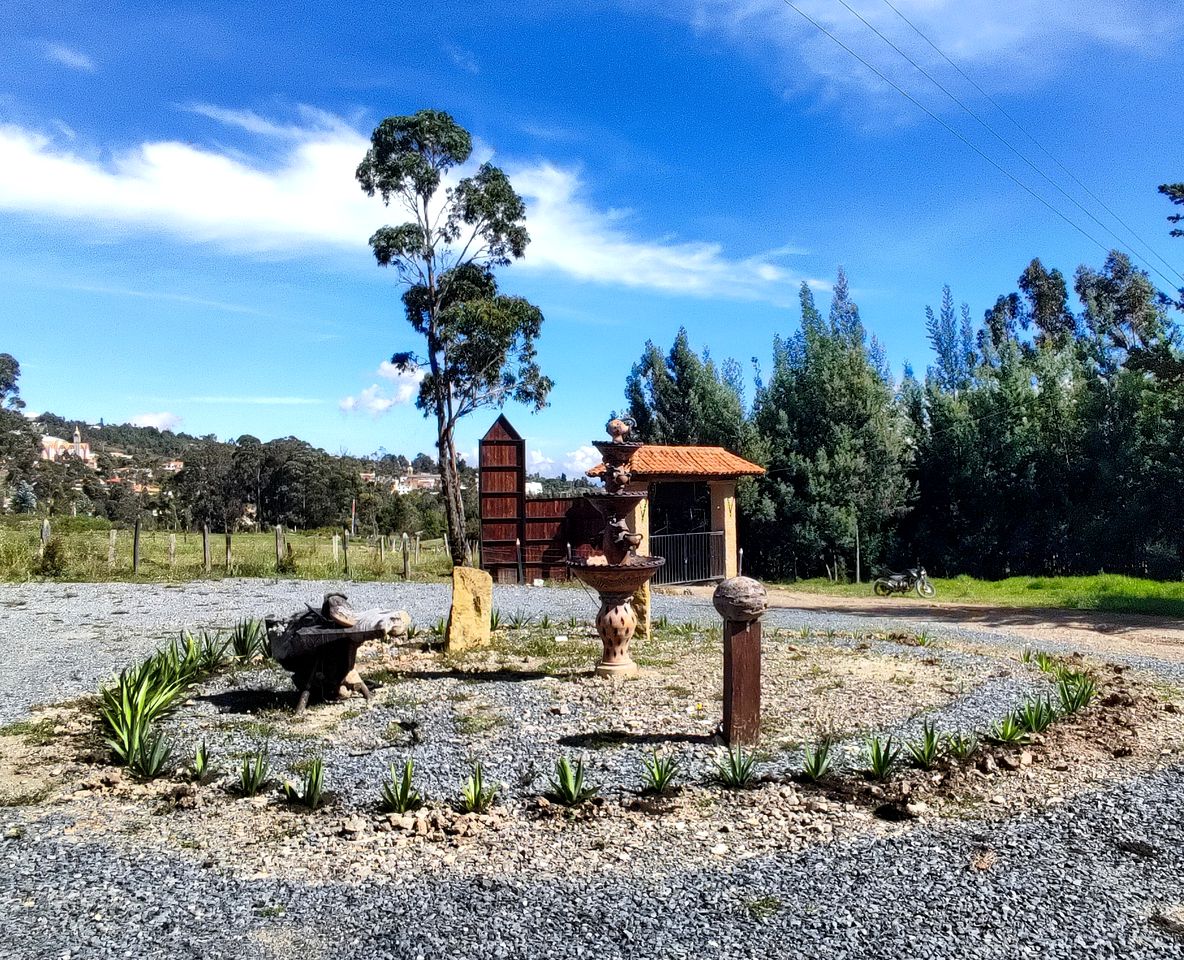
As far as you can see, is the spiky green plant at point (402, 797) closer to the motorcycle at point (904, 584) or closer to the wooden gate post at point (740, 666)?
the wooden gate post at point (740, 666)

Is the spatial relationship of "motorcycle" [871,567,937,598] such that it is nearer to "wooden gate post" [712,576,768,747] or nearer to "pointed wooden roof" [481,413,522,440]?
"pointed wooden roof" [481,413,522,440]

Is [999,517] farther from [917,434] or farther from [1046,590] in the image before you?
[1046,590]

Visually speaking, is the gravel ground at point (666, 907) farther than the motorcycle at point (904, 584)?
No

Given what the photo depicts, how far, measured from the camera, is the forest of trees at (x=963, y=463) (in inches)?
749

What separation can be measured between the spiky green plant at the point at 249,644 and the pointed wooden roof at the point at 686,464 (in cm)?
874

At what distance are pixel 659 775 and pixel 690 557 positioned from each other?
14.3 meters

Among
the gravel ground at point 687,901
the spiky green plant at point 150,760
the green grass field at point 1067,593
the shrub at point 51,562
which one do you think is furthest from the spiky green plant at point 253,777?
the shrub at point 51,562

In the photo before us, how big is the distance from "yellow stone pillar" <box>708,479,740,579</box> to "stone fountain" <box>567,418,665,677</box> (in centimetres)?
1151

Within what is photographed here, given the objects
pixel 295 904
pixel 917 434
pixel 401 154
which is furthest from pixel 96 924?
pixel 917 434

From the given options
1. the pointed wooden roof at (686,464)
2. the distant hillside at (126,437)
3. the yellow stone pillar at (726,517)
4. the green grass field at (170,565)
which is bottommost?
the green grass field at (170,565)

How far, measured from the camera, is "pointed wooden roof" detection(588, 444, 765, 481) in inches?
686

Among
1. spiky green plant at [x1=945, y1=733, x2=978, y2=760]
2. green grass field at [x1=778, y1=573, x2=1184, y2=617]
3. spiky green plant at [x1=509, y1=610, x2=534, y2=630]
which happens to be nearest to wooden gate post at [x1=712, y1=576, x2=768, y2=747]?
spiky green plant at [x1=945, y1=733, x2=978, y2=760]

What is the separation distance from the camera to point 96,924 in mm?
3367

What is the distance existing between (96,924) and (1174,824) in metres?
5.00
